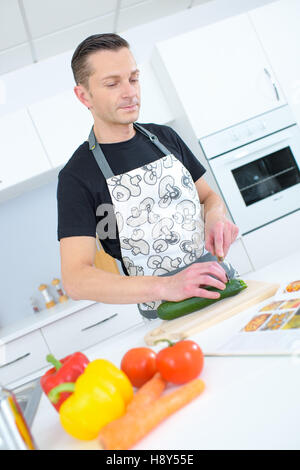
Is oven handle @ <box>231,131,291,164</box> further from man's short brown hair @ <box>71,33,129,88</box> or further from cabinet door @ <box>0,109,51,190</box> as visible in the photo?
man's short brown hair @ <box>71,33,129,88</box>


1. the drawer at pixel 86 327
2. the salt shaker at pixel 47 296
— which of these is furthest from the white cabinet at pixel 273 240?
the salt shaker at pixel 47 296

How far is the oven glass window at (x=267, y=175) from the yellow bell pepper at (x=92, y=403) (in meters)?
2.10

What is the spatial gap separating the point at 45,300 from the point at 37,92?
56.5 inches

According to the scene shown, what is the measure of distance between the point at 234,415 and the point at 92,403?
19 centimetres

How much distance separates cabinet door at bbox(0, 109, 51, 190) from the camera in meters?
2.65

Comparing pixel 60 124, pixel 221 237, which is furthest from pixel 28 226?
pixel 221 237

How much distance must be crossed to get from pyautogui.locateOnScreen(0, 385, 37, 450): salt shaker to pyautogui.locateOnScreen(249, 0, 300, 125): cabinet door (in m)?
2.57

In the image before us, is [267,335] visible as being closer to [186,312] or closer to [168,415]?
[168,415]

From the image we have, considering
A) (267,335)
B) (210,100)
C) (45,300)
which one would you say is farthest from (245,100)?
(267,335)

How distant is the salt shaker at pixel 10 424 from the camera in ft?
1.80

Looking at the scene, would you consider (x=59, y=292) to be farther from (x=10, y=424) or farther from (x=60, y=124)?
(x=10, y=424)

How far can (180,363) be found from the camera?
0.69 m

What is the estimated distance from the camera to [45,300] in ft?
9.82
